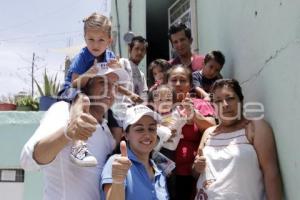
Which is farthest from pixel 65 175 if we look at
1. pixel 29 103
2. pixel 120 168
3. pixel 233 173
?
pixel 29 103

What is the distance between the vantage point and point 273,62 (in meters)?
2.84

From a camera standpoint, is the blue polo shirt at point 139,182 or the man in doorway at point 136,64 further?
the man in doorway at point 136,64

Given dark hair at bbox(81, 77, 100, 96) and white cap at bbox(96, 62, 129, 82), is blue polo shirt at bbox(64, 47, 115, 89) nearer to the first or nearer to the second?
white cap at bbox(96, 62, 129, 82)

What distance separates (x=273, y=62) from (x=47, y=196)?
1761 millimetres

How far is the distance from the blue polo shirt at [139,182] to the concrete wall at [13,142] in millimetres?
2591

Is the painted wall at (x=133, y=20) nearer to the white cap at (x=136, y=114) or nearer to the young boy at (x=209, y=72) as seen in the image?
the young boy at (x=209, y=72)

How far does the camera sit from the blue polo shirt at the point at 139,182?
7.90 ft

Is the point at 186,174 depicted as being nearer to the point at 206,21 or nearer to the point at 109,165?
the point at 109,165

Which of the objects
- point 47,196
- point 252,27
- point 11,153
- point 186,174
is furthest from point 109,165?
point 11,153

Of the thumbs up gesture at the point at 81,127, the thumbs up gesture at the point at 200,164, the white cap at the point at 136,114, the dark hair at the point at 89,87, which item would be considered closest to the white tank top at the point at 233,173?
the thumbs up gesture at the point at 200,164

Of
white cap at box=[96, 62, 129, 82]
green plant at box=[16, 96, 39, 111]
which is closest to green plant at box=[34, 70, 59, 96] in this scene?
green plant at box=[16, 96, 39, 111]

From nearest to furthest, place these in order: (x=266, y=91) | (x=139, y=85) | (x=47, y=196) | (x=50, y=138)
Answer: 1. (x=50, y=138)
2. (x=47, y=196)
3. (x=266, y=91)
4. (x=139, y=85)

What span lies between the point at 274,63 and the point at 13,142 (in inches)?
130

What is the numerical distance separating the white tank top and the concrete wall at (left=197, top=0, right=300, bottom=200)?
188 millimetres
